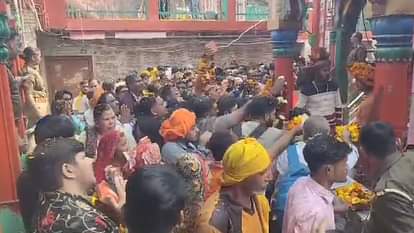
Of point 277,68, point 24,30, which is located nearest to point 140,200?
point 277,68

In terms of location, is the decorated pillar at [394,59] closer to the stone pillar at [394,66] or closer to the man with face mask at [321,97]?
the stone pillar at [394,66]

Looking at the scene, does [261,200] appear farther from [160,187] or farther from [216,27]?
[216,27]

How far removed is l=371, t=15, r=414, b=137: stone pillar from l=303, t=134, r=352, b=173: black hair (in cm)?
257

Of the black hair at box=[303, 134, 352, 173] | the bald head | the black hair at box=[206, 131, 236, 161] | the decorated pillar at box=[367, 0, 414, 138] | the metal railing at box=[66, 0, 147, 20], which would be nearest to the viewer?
the black hair at box=[303, 134, 352, 173]

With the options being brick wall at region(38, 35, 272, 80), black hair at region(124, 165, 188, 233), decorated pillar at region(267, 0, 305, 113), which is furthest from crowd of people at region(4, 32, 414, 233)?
brick wall at region(38, 35, 272, 80)

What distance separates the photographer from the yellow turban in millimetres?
2170

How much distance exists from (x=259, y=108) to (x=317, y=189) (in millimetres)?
1342

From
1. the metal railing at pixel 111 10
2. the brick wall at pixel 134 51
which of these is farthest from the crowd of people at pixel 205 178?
the metal railing at pixel 111 10

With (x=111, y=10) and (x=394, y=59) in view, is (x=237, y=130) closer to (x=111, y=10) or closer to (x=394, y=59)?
(x=394, y=59)

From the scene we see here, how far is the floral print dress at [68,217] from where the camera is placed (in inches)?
76.3

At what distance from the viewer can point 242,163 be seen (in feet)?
7.11

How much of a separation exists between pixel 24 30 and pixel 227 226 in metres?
9.88

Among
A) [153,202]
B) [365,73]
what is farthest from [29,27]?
[153,202]

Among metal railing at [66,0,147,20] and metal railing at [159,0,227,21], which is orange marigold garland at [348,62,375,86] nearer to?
metal railing at [66,0,147,20]
